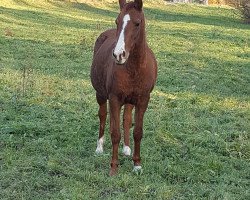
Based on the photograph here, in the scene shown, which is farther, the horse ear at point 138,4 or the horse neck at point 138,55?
the horse neck at point 138,55

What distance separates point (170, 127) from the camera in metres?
9.14

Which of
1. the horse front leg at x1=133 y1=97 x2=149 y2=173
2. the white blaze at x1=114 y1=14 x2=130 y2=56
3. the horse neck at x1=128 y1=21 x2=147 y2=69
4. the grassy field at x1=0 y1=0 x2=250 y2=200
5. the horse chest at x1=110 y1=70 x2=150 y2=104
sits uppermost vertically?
the white blaze at x1=114 y1=14 x2=130 y2=56

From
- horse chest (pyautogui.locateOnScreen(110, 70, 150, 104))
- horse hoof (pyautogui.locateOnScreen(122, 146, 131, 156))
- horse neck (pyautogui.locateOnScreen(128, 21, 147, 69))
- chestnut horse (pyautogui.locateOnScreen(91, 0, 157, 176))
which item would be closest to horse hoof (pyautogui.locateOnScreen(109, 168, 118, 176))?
chestnut horse (pyautogui.locateOnScreen(91, 0, 157, 176))

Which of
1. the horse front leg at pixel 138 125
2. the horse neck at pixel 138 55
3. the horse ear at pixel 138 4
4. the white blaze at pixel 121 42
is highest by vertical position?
the horse ear at pixel 138 4

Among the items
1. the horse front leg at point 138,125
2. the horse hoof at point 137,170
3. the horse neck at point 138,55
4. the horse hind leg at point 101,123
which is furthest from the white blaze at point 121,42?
the horse hind leg at point 101,123

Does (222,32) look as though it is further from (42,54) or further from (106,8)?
(42,54)

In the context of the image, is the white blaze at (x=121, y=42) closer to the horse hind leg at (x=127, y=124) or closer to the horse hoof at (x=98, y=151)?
the horse hind leg at (x=127, y=124)

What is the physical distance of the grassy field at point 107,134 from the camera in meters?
6.34

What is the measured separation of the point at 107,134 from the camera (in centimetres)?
865

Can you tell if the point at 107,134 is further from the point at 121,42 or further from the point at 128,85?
the point at 121,42

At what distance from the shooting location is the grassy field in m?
6.34

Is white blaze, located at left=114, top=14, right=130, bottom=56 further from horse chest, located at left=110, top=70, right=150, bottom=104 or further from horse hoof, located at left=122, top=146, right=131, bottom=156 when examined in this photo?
horse hoof, located at left=122, top=146, right=131, bottom=156

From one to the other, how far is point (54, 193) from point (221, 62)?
12.9 m

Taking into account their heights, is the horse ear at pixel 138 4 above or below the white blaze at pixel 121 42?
above
